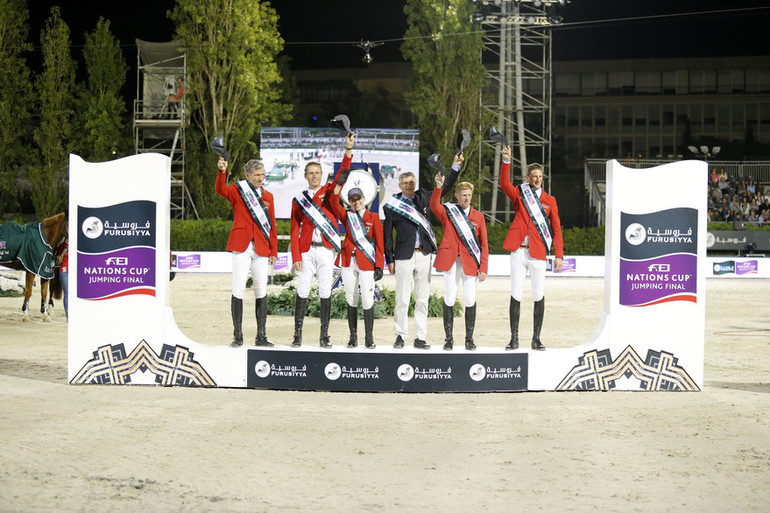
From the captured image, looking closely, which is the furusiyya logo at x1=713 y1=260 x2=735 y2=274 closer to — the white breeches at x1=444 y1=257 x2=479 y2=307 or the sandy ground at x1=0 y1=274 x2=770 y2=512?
the sandy ground at x1=0 y1=274 x2=770 y2=512

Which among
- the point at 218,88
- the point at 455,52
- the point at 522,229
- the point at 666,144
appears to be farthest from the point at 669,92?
the point at 522,229

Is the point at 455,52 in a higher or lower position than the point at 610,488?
higher

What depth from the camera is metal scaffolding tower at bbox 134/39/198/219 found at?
39.7 m

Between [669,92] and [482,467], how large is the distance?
2207 inches

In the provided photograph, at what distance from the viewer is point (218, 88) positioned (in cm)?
3991

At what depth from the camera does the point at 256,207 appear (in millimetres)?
9242

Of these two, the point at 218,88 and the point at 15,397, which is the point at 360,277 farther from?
the point at 218,88

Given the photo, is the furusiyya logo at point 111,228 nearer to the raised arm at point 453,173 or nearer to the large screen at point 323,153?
the raised arm at point 453,173

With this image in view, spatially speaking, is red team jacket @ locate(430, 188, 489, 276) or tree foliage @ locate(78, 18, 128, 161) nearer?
red team jacket @ locate(430, 188, 489, 276)

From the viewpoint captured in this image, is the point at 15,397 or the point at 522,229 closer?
the point at 15,397

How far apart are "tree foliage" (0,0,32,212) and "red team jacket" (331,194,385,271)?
33342 millimetres

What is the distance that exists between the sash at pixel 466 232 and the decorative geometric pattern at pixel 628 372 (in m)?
1.48

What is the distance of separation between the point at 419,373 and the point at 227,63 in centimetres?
Result: 3275

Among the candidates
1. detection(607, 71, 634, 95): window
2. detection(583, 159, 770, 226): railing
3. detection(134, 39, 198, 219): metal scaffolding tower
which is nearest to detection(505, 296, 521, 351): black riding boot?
detection(583, 159, 770, 226): railing
